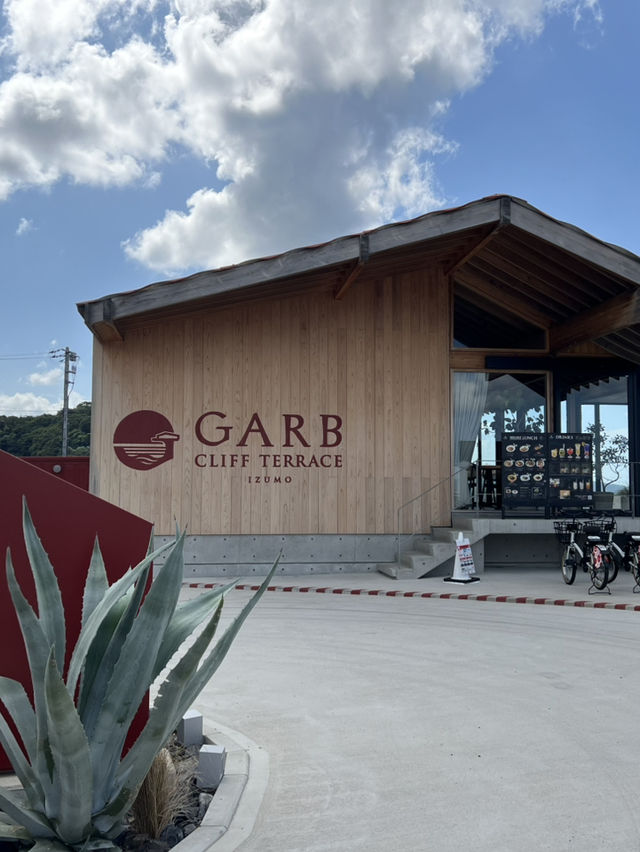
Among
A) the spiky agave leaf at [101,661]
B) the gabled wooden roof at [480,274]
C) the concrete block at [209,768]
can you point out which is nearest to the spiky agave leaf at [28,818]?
the spiky agave leaf at [101,661]

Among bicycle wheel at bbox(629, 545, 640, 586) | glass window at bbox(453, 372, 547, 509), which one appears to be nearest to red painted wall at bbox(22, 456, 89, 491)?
glass window at bbox(453, 372, 547, 509)

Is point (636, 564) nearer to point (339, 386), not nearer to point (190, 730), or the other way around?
point (339, 386)

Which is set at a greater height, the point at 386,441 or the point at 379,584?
the point at 386,441

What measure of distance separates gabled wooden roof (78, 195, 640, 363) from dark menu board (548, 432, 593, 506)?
7.16ft

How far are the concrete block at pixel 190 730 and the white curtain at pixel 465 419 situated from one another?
36.2 ft

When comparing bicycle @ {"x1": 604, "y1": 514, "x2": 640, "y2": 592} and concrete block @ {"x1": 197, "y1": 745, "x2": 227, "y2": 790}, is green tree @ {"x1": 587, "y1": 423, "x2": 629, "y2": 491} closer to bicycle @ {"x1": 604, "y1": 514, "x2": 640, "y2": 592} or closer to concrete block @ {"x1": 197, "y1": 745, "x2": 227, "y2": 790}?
bicycle @ {"x1": 604, "y1": 514, "x2": 640, "y2": 592}

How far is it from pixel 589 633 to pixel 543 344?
8.65 meters

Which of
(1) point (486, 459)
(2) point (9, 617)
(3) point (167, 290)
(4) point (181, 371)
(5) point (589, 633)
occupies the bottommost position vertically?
(5) point (589, 633)

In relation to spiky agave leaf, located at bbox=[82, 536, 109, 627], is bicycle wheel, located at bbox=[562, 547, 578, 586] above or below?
below

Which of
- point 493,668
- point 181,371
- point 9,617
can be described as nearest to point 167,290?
point 181,371

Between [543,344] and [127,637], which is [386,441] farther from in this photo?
[127,637]

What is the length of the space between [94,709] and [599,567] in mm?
10182

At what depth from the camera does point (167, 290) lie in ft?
41.8

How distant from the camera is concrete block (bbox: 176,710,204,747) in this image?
4.77 meters
